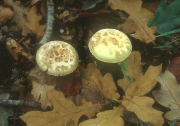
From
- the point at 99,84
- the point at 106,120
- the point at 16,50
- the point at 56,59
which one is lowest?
the point at 106,120

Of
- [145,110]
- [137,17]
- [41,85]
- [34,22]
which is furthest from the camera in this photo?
[34,22]

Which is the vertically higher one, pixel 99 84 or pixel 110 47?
pixel 110 47

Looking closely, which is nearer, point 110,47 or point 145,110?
point 145,110

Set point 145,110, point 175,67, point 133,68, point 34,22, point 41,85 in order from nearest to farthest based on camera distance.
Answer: point 145,110
point 133,68
point 175,67
point 41,85
point 34,22

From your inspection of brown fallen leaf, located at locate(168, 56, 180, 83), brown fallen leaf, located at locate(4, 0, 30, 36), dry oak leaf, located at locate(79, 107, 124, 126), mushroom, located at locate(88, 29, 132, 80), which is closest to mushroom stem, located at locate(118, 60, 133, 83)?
mushroom, located at locate(88, 29, 132, 80)

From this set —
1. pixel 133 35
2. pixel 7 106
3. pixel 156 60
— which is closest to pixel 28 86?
pixel 7 106

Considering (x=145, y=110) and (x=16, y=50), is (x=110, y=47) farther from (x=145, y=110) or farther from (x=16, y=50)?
(x=16, y=50)

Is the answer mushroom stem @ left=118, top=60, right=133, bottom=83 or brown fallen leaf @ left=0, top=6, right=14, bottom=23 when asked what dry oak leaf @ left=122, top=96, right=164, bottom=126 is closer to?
mushroom stem @ left=118, top=60, right=133, bottom=83

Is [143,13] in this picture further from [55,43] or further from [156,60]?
[55,43]

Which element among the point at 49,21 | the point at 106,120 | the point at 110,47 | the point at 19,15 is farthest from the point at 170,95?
the point at 19,15
